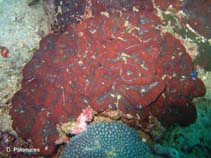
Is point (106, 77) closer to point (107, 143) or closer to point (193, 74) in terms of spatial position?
point (107, 143)

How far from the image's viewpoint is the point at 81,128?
158 inches

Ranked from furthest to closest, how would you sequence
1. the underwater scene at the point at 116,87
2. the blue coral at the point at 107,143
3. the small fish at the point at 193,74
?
the small fish at the point at 193,74 → the underwater scene at the point at 116,87 → the blue coral at the point at 107,143

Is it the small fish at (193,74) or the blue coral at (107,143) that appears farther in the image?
the small fish at (193,74)

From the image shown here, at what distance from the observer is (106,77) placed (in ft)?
13.2

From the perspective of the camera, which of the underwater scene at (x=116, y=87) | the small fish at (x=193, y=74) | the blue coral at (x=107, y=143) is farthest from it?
the small fish at (x=193, y=74)

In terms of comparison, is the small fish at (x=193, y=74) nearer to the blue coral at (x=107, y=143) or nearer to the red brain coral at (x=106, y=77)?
the red brain coral at (x=106, y=77)

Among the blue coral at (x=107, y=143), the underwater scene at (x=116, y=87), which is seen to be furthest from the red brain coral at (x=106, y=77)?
the blue coral at (x=107, y=143)

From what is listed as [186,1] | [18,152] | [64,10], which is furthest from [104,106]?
[186,1]

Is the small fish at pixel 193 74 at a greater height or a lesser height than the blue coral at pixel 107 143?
greater

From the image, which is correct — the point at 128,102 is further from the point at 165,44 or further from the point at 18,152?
the point at 18,152

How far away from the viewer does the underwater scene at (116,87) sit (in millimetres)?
3920

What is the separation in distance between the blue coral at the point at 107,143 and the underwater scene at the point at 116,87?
0.02 metres

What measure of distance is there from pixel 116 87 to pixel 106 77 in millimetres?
246

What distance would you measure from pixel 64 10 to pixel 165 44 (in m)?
2.21
